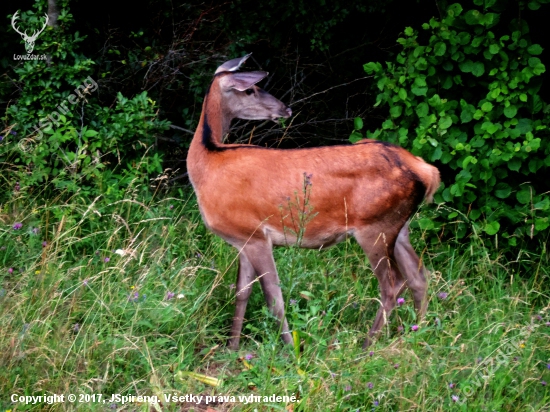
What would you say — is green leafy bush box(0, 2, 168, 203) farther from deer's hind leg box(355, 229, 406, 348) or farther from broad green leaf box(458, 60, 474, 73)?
broad green leaf box(458, 60, 474, 73)

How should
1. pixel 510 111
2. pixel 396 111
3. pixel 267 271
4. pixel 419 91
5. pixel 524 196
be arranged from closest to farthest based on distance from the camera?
pixel 267 271
pixel 510 111
pixel 524 196
pixel 419 91
pixel 396 111

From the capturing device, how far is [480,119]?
620 centimetres

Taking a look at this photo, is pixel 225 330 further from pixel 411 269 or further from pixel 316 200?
pixel 411 269

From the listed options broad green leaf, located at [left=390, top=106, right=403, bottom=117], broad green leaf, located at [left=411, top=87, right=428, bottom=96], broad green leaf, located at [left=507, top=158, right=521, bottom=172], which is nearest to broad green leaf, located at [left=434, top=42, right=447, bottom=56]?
broad green leaf, located at [left=411, top=87, right=428, bottom=96]

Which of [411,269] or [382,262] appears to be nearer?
[382,262]

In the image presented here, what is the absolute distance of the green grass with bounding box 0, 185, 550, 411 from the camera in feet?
13.5

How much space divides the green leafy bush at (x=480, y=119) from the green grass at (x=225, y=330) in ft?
1.16

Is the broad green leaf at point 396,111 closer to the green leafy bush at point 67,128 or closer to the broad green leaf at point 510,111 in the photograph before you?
the broad green leaf at point 510,111

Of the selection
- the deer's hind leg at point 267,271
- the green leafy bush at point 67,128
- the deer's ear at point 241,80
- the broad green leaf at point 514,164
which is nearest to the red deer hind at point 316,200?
the deer's hind leg at point 267,271

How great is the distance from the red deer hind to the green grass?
19 centimetres

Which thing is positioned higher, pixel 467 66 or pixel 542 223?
pixel 467 66

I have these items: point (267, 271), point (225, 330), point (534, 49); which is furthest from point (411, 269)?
point (534, 49)

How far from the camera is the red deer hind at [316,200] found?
204 inches

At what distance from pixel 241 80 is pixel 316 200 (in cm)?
108
